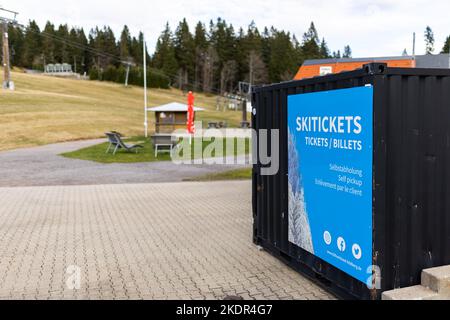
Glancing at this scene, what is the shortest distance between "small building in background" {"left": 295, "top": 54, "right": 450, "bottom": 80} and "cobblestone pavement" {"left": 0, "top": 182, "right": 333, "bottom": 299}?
16.7 metres

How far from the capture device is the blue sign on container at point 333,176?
157 inches

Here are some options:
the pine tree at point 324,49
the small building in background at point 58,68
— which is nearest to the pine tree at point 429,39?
the pine tree at point 324,49

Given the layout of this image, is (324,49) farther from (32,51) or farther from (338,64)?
(338,64)

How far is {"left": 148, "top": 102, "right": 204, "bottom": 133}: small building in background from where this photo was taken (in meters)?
28.9

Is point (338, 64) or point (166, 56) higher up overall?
point (166, 56)

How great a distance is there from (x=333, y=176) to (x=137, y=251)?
3.04 meters

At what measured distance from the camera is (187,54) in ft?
375

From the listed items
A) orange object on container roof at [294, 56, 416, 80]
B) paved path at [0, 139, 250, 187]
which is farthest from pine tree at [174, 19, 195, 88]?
paved path at [0, 139, 250, 187]

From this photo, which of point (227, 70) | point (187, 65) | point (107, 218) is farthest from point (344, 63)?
point (187, 65)

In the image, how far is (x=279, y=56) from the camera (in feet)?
362

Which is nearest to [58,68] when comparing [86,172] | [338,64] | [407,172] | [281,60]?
[281,60]

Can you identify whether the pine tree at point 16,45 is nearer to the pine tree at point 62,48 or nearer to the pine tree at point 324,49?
the pine tree at point 62,48

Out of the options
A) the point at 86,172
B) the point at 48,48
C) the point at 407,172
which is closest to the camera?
the point at 407,172

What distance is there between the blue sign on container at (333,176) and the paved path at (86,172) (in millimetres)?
8551
